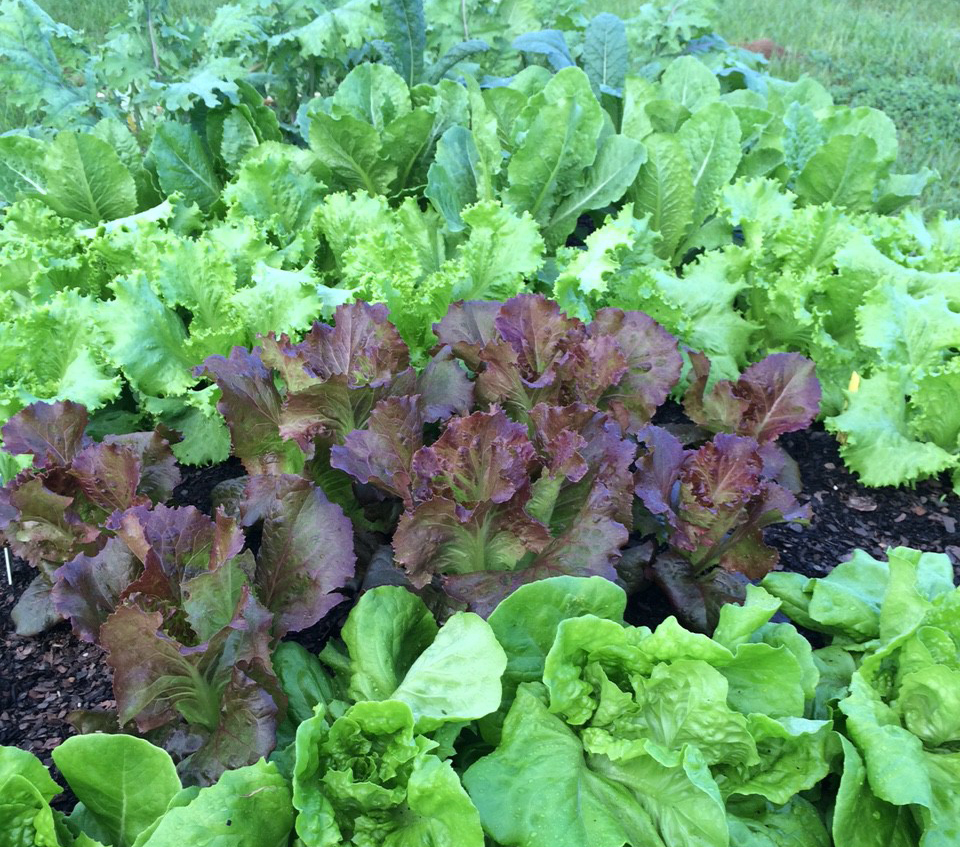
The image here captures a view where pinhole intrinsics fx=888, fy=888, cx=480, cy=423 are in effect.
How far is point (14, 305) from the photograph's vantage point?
3039 millimetres

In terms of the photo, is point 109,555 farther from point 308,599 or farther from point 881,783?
point 881,783

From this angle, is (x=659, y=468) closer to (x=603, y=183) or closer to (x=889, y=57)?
(x=603, y=183)

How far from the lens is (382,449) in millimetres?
2082

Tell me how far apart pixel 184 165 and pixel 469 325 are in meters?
1.68

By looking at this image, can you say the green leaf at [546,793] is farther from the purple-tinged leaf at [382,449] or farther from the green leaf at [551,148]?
the green leaf at [551,148]

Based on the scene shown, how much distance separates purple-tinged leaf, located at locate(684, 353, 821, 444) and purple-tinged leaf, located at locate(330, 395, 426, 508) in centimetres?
101

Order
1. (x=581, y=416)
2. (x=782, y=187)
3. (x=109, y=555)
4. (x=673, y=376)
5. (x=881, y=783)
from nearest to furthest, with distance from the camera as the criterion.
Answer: (x=881, y=783), (x=109, y=555), (x=581, y=416), (x=673, y=376), (x=782, y=187)

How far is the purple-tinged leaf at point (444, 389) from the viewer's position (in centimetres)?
226

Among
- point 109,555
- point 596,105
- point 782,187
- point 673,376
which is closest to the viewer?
point 109,555

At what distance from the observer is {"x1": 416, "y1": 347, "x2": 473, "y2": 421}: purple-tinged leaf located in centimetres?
226

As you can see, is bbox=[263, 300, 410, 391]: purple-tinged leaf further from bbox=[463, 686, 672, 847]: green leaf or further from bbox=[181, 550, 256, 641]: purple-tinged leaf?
bbox=[463, 686, 672, 847]: green leaf

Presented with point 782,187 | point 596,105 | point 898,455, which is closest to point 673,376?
point 898,455

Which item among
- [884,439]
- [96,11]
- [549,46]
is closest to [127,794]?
[884,439]

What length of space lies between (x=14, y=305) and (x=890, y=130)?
359cm
